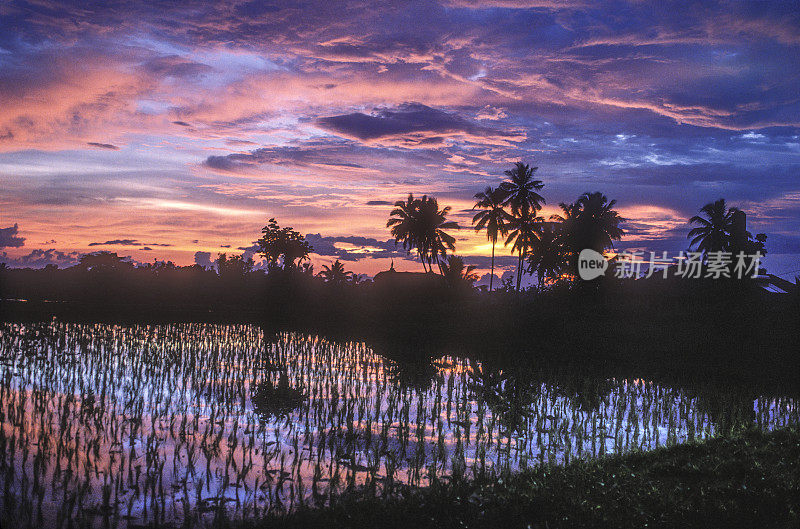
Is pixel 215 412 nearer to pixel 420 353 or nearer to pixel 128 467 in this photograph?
pixel 128 467

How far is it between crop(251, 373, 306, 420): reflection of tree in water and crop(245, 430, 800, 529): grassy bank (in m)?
4.75

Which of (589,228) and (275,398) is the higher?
(589,228)

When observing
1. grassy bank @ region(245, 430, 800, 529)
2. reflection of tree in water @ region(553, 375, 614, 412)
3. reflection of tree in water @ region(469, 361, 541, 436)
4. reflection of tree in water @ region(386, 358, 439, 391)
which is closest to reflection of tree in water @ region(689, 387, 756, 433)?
reflection of tree in water @ region(553, 375, 614, 412)

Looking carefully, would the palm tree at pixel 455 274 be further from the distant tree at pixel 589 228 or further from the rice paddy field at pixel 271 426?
the rice paddy field at pixel 271 426

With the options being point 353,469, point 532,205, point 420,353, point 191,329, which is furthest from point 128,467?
point 532,205

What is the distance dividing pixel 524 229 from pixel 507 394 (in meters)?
43.7

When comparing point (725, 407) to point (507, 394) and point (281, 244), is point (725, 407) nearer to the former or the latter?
point (507, 394)

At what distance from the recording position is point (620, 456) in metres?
8.06

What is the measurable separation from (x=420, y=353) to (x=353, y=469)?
552 inches

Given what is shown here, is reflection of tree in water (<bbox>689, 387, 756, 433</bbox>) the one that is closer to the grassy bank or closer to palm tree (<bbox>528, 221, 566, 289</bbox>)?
the grassy bank

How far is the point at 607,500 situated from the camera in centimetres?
607

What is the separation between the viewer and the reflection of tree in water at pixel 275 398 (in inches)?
421

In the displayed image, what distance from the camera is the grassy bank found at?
18.4 feet

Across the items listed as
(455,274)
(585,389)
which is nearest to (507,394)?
(585,389)
